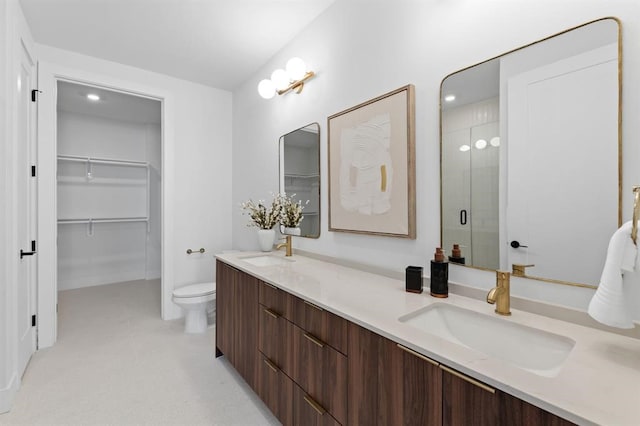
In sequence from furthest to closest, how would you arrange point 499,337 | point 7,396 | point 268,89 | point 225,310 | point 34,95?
1. point 268,89
2. point 34,95
3. point 225,310
4. point 7,396
5. point 499,337

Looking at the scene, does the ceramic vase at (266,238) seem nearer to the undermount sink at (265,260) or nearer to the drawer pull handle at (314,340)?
the undermount sink at (265,260)

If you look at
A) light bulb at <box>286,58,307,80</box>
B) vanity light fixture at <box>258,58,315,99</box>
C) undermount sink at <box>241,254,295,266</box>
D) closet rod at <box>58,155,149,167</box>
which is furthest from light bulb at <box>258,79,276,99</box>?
closet rod at <box>58,155,149,167</box>

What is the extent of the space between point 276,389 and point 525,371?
126 cm

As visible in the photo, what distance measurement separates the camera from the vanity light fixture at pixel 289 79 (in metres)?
2.33

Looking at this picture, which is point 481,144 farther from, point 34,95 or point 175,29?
point 34,95

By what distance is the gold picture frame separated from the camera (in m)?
1.63

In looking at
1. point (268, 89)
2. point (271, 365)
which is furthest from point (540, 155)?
point (268, 89)

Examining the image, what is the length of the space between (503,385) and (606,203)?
0.74 meters

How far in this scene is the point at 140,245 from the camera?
5.02 meters

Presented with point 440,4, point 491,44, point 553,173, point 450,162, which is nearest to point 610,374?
point 553,173

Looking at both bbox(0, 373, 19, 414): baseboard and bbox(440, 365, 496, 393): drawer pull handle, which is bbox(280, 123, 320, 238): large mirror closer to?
bbox(440, 365, 496, 393): drawer pull handle

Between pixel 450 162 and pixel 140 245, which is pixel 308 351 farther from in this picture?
pixel 140 245

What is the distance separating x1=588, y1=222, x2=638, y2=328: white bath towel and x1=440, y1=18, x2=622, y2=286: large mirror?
21 cm

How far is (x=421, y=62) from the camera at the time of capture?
1572 mm
